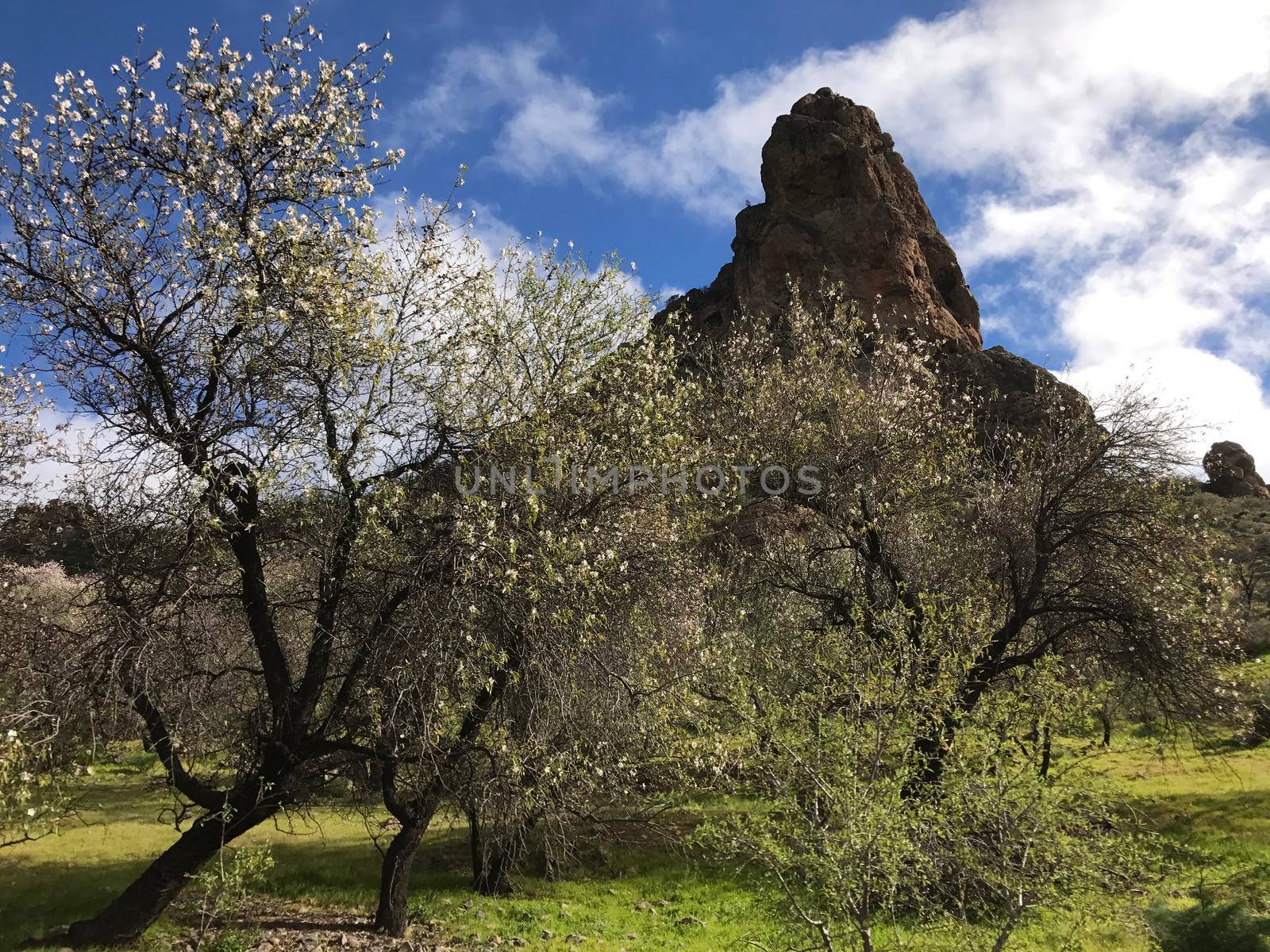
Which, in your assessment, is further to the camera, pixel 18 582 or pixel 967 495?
pixel 967 495

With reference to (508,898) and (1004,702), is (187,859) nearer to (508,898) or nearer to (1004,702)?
(508,898)

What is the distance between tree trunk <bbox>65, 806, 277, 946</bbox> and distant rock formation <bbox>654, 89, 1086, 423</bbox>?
174 ft

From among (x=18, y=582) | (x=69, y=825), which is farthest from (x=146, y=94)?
(x=69, y=825)

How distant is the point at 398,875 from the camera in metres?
12.9

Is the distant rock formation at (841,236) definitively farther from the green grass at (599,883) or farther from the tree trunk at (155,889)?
the tree trunk at (155,889)

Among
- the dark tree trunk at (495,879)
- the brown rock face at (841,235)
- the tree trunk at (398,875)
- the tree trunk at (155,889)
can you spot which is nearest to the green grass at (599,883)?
the dark tree trunk at (495,879)

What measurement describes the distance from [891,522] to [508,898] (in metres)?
11.8

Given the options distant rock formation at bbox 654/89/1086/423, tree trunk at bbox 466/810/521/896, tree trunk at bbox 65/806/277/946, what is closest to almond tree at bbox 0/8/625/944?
tree trunk at bbox 65/806/277/946

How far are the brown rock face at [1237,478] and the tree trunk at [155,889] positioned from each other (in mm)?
82798

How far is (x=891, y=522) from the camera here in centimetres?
1675

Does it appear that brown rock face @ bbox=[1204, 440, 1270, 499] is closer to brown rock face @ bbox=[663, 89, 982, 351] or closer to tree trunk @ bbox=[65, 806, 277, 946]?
brown rock face @ bbox=[663, 89, 982, 351]

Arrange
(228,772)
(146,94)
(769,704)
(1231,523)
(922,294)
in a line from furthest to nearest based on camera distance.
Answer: (922,294), (1231,523), (228,772), (769,704), (146,94)

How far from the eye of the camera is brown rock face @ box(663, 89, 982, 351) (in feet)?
209

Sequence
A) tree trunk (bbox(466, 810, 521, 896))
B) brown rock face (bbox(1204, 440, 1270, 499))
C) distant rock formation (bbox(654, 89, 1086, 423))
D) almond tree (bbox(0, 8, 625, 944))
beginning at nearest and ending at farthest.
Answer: almond tree (bbox(0, 8, 625, 944))
tree trunk (bbox(466, 810, 521, 896))
distant rock formation (bbox(654, 89, 1086, 423))
brown rock face (bbox(1204, 440, 1270, 499))
